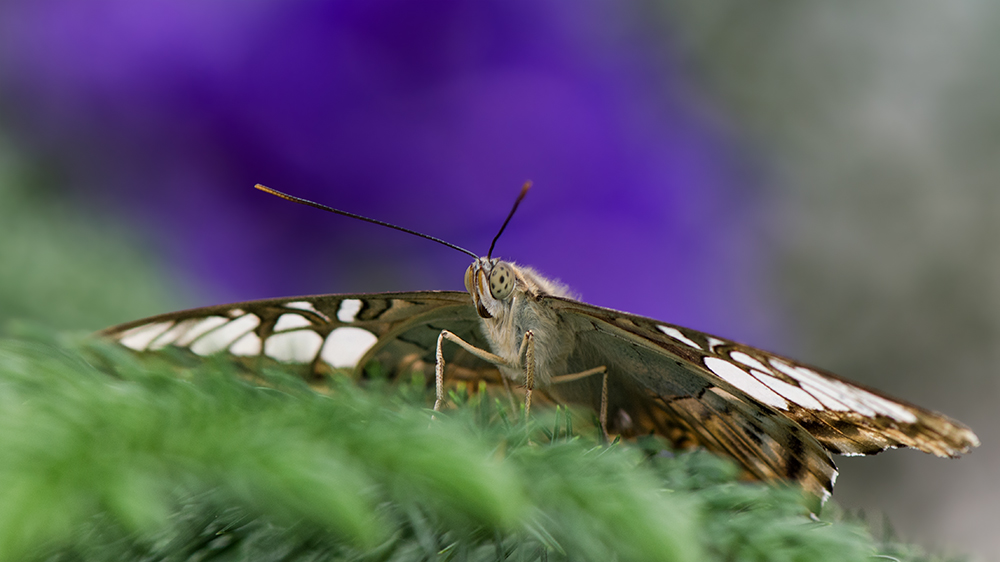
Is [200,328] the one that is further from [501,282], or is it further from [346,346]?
[501,282]

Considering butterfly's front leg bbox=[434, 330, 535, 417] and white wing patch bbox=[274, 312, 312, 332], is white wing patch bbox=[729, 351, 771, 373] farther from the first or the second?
white wing patch bbox=[274, 312, 312, 332]

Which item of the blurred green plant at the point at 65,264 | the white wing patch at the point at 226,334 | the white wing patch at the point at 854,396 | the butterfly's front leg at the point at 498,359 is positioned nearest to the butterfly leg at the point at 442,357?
the butterfly's front leg at the point at 498,359

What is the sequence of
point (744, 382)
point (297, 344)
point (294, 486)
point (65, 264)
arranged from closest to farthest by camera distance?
point (294, 486), point (744, 382), point (297, 344), point (65, 264)

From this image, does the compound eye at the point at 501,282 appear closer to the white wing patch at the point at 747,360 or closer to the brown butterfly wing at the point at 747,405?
the brown butterfly wing at the point at 747,405

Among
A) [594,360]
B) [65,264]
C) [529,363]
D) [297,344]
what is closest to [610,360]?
[594,360]

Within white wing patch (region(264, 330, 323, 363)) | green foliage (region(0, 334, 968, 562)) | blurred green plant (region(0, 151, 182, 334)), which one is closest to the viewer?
green foliage (region(0, 334, 968, 562))

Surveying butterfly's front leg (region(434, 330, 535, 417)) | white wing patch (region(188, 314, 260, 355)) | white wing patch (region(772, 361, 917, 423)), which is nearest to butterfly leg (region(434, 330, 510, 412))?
butterfly's front leg (region(434, 330, 535, 417))
